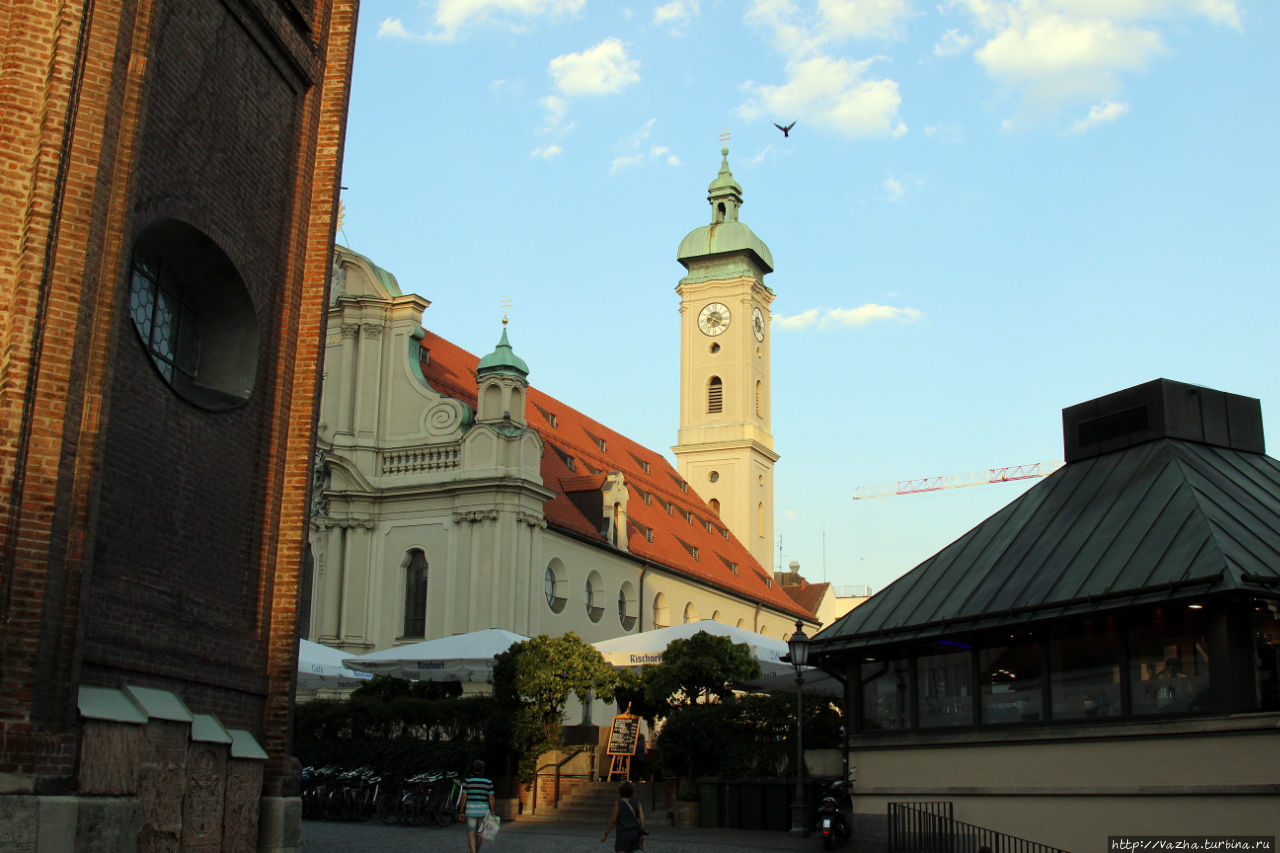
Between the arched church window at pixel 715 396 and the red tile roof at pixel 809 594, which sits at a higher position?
the arched church window at pixel 715 396

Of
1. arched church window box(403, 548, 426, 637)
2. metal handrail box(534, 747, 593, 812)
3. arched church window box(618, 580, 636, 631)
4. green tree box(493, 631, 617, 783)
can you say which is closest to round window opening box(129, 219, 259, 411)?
green tree box(493, 631, 617, 783)

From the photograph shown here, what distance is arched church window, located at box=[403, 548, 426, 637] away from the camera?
38.6 metres

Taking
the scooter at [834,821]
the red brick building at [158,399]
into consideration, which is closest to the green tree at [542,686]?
the scooter at [834,821]

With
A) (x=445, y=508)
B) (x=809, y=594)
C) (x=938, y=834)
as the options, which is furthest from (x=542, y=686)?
(x=809, y=594)

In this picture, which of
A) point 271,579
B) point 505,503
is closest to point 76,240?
point 271,579

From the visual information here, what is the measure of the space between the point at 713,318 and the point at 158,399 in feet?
185

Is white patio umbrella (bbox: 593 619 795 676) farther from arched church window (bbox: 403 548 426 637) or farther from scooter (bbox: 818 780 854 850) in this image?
arched church window (bbox: 403 548 426 637)

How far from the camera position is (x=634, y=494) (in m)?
52.7

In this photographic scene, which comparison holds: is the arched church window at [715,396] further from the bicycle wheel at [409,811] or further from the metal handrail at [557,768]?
the bicycle wheel at [409,811]

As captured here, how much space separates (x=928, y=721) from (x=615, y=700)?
10.9 metres

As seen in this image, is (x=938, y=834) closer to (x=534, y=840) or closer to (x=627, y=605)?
(x=534, y=840)

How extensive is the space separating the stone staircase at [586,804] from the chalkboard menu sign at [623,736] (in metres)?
0.67

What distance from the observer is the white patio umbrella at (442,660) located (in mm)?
27016

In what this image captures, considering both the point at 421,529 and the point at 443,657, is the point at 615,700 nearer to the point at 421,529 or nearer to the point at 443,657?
the point at 443,657
